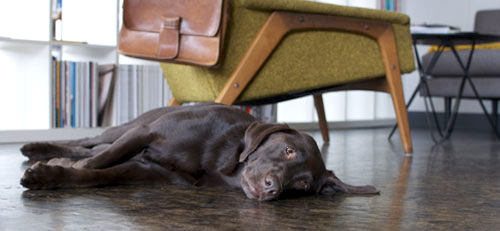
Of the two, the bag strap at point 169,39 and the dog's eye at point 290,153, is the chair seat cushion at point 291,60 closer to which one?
the bag strap at point 169,39

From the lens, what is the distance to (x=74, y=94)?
3.39 metres

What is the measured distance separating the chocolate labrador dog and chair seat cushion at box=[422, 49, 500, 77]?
3.46 metres

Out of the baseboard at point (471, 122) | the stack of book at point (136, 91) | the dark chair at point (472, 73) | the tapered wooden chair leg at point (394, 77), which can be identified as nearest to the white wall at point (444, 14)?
the baseboard at point (471, 122)

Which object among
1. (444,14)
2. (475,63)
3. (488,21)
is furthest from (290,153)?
(444,14)

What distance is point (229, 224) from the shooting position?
1215 mm

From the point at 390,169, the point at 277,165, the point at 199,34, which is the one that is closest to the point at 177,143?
the point at 277,165

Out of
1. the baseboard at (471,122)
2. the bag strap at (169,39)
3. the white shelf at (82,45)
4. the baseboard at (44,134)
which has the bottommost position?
the baseboard at (471,122)

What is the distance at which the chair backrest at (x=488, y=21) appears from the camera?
18.6 ft

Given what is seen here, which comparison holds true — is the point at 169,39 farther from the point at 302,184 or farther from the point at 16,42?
the point at 16,42

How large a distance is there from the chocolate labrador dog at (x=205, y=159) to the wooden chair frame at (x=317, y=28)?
0.66m

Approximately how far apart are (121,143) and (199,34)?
31.6 inches

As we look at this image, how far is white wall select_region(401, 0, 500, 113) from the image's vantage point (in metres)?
6.18

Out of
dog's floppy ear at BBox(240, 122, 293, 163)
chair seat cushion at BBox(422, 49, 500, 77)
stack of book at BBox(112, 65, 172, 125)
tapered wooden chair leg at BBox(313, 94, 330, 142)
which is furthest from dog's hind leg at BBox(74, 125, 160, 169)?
chair seat cushion at BBox(422, 49, 500, 77)

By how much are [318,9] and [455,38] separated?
1.51m
